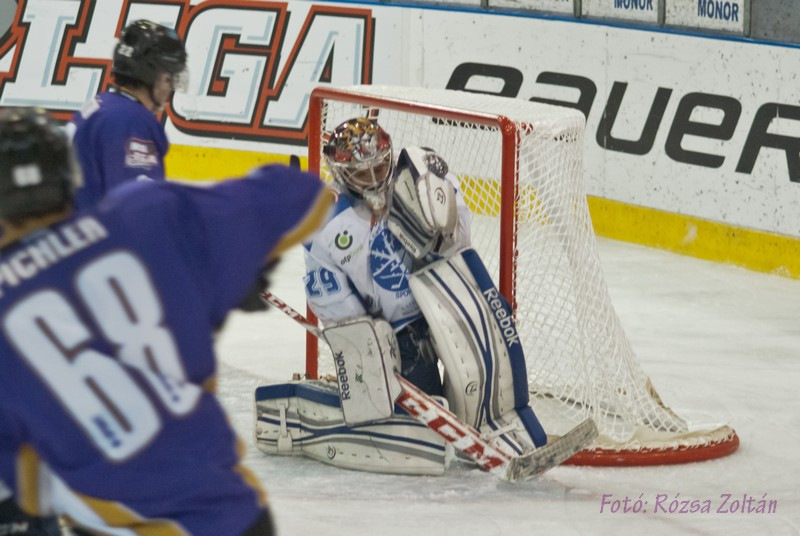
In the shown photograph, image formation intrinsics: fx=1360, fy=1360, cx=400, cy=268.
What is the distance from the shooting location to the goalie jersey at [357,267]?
3.24m

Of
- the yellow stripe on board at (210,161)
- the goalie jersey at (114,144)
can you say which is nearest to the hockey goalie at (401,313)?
the goalie jersey at (114,144)

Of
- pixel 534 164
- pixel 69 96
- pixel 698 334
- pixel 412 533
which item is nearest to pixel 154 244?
pixel 412 533


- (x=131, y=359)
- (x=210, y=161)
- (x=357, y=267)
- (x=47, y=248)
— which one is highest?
(x=47, y=248)

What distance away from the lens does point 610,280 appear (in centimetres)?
526

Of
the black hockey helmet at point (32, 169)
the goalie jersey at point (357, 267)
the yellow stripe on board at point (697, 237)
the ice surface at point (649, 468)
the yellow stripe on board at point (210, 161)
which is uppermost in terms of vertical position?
the black hockey helmet at point (32, 169)

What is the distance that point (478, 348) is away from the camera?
3166 mm

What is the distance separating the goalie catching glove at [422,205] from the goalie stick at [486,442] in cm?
33

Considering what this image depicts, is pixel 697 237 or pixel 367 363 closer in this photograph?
pixel 367 363

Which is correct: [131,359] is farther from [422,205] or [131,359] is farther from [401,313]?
[401,313]

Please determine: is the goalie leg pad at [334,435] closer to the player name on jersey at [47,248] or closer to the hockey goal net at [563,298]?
the hockey goal net at [563,298]

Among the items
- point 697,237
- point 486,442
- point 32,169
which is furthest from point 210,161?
point 32,169

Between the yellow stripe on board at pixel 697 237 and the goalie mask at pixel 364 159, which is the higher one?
the goalie mask at pixel 364 159

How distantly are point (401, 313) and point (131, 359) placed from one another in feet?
6.15

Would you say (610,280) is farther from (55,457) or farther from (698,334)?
(55,457)
